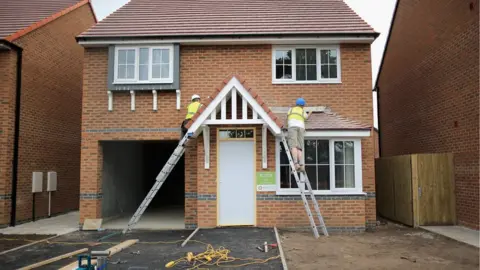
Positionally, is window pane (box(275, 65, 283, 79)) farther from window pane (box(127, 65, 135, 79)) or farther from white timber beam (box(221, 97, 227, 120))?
window pane (box(127, 65, 135, 79))

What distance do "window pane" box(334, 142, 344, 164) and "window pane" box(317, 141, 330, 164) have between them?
22cm

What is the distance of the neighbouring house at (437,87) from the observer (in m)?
10.6

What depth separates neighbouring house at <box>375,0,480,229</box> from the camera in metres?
10.6

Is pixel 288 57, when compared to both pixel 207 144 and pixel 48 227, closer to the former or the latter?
pixel 207 144

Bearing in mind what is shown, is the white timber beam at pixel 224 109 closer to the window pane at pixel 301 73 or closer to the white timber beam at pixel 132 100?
the window pane at pixel 301 73

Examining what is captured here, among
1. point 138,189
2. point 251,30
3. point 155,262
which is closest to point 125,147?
point 138,189

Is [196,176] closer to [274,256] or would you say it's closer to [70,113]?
[274,256]

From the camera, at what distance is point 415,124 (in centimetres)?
1423

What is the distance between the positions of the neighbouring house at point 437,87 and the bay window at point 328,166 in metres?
3.09

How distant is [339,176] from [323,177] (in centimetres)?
43

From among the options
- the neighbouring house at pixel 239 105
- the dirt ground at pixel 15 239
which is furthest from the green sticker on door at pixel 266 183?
the dirt ground at pixel 15 239

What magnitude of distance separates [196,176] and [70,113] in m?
7.20

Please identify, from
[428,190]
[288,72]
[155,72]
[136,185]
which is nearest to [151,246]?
[155,72]

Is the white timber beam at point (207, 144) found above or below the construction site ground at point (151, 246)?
above
